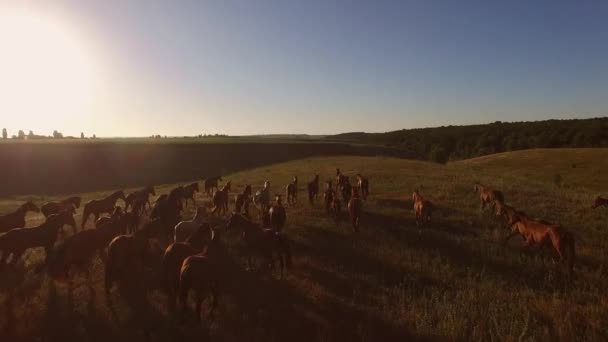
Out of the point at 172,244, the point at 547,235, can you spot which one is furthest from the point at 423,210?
the point at 172,244

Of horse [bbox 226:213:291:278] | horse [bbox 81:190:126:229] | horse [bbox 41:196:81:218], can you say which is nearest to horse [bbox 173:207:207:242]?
horse [bbox 226:213:291:278]

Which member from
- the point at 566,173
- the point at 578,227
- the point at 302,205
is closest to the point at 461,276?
the point at 578,227

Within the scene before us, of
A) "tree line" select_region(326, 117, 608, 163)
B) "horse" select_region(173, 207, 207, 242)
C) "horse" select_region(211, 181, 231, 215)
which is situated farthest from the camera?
"tree line" select_region(326, 117, 608, 163)

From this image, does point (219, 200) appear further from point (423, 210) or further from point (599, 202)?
point (599, 202)

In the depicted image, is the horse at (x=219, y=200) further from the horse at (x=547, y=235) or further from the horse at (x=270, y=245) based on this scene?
the horse at (x=547, y=235)

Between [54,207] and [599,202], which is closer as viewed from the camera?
[54,207]

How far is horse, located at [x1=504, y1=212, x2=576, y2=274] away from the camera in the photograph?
11.1 meters

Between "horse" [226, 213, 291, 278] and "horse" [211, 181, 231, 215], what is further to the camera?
"horse" [211, 181, 231, 215]

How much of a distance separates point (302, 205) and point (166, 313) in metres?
14.2

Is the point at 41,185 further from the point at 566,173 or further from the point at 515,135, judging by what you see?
the point at 515,135

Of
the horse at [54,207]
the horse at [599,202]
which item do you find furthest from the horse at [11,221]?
the horse at [599,202]

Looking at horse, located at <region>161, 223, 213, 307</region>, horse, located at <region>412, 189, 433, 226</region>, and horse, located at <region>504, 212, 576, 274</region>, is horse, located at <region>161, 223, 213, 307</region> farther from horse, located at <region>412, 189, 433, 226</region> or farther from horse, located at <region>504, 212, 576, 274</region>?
horse, located at <region>412, 189, 433, 226</region>

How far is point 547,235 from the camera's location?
11.8 m

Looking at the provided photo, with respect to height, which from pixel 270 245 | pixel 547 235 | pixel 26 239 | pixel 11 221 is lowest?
pixel 11 221
